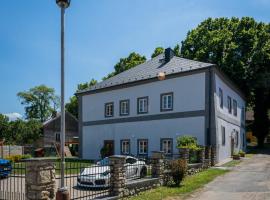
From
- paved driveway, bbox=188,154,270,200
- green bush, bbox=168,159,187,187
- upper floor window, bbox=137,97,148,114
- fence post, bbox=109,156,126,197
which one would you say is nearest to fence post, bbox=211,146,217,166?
paved driveway, bbox=188,154,270,200

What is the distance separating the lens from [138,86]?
3183 centimetres

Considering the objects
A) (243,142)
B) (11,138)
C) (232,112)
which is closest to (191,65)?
(232,112)

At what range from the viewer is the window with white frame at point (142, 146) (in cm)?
3058

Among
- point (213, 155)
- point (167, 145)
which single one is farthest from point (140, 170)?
point (167, 145)

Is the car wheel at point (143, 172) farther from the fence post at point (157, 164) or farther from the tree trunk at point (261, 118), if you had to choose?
the tree trunk at point (261, 118)

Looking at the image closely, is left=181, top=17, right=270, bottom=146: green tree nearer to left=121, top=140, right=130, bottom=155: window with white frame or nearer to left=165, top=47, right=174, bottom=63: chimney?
left=165, top=47, right=174, bottom=63: chimney

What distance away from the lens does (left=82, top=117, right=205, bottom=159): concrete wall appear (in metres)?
27.5

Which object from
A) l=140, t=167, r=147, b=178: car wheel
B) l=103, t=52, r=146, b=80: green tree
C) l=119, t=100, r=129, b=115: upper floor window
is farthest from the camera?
l=103, t=52, r=146, b=80: green tree

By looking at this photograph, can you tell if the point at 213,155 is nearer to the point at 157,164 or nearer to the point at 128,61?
the point at 157,164

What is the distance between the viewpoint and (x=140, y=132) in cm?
3112

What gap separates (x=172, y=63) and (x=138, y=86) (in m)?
3.47

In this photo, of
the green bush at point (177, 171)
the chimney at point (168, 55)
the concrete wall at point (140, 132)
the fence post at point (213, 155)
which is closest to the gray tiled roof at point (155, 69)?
the chimney at point (168, 55)

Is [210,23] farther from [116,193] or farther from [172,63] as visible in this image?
[116,193]

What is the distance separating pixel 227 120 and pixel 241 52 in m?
13.7
